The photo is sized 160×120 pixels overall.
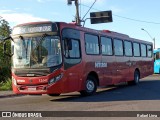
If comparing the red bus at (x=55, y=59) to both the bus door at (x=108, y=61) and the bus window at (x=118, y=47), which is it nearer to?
the bus door at (x=108, y=61)

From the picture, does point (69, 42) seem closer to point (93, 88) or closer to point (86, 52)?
point (86, 52)

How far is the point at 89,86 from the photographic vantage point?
16.7 metres

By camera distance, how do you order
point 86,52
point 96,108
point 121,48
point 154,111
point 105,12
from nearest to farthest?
1. point 154,111
2. point 96,108
3. point 86,52
4. point 121,48
5. point 105,12

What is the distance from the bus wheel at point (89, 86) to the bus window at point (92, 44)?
127 centimetres

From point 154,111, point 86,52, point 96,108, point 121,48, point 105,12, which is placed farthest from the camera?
point 105,12

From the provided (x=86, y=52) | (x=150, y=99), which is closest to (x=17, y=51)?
(x=86, y=52)

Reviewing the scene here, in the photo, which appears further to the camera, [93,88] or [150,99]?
[93,88]

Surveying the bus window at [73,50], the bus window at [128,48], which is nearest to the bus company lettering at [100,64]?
the bus window at [73,50]

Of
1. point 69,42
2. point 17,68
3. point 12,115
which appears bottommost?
point 12,115

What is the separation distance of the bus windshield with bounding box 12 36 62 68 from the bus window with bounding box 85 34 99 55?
2.58m

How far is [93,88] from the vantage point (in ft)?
55.9

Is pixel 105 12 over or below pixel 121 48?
over

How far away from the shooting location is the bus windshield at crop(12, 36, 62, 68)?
14.4 meters

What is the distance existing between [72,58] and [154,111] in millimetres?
5016
